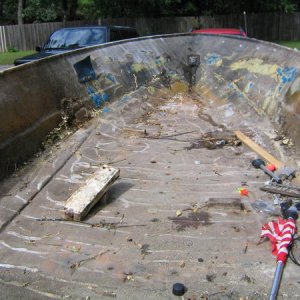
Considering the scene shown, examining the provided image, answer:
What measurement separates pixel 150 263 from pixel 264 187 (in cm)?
182

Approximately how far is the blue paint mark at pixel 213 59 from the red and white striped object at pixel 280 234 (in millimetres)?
6700

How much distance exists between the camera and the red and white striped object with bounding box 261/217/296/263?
11.5ft

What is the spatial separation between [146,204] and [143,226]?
0.46 metres

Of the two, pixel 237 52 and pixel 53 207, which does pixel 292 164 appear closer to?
pixel 53 207

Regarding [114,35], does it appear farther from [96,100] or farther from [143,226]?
[143,226]

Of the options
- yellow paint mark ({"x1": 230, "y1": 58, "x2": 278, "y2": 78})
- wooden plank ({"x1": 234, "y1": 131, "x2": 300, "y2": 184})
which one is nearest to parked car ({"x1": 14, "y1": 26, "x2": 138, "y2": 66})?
yellow paint mark ({"x1": 230, "y1": 58, "x2": 278, "y2": 78})

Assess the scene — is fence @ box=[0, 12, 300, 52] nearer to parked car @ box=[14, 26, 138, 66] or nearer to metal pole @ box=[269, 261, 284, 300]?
parked car @ box=[14, 26, 138, 66]

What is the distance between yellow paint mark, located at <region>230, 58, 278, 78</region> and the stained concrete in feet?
0.09

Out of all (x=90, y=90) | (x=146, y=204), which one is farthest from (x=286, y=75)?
(x=146, y=204)

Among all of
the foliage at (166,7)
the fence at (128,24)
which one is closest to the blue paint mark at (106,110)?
the foliage at (166,7)

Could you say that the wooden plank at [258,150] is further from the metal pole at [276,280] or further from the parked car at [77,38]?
the parked car at [77,38]

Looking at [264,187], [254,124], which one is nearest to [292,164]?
[264,187]

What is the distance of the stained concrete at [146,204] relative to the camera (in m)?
3.33

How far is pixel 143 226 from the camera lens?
4078 millimetres
